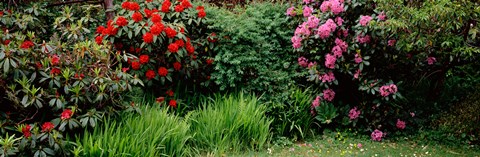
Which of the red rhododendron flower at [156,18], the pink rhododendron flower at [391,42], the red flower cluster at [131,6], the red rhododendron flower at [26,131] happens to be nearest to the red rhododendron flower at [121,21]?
the red flower cluster at [131,6]

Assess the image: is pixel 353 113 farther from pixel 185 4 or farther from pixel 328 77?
pixel 185 4

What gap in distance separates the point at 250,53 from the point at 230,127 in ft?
3.13

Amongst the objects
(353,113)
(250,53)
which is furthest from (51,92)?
(353,113)

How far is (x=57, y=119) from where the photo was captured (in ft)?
14.9

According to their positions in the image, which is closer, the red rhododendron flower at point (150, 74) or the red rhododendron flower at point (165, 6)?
the red rhododendron flower at point (150, 74)

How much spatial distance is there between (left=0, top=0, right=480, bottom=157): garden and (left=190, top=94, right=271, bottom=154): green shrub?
0.05 ft

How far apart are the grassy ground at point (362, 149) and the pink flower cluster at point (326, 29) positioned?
45.8 inches

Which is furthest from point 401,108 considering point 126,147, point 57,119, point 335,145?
point 57,119

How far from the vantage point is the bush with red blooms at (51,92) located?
440 cm

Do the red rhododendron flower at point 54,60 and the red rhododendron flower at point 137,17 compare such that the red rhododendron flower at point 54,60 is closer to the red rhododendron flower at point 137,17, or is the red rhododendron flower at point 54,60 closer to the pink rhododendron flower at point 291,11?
the red rhododendron flower at point 137,17

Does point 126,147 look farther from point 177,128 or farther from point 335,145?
point 335,145

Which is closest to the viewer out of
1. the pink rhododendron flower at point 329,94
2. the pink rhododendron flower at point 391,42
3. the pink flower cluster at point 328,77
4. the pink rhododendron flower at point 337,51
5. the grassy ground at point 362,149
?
the grassy ground at point 362,149

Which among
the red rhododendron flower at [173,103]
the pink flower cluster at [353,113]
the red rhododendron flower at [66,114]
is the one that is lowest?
the pink flower cluster at [353,113]

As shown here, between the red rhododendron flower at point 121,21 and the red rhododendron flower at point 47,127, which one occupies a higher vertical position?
the red rhododendron flower at point 121,21
